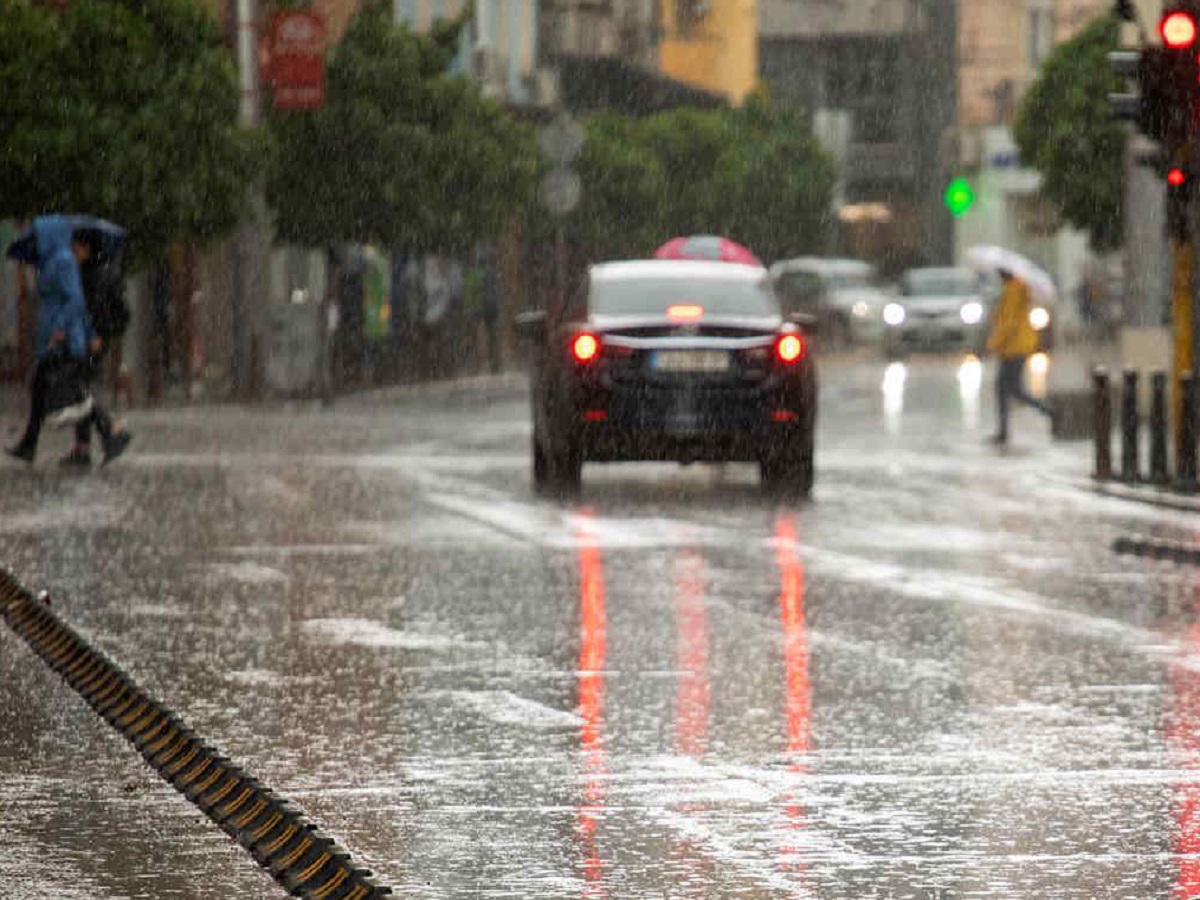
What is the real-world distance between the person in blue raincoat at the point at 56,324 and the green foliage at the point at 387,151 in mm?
18200

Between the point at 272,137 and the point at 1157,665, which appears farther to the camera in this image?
the point at 272,137

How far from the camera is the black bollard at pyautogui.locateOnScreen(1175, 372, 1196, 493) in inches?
836

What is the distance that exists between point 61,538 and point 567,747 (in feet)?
27.3

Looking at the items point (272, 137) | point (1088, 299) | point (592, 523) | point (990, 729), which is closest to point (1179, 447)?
point (592, 523)

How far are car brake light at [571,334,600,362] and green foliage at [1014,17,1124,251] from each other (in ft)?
68.6

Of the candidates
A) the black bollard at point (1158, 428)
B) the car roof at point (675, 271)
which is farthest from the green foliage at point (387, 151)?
the black bollard at point (1158, 428)

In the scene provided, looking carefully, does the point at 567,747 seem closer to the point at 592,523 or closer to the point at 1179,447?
the point at 592,523

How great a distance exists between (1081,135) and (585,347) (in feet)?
103

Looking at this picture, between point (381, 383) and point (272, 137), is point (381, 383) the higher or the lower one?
the lower one

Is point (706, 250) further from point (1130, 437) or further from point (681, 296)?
point (1130, 437)

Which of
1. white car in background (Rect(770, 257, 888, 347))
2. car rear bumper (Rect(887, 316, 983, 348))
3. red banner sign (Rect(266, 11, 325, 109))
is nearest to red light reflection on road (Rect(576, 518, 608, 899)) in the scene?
red banner sign (Rect(266, 11, 325, 109))

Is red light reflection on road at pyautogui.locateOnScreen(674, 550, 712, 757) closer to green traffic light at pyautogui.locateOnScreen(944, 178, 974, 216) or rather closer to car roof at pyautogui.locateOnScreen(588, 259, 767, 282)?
car roof at pyautogui.locateOnScreen(588, 259, 767, 282)

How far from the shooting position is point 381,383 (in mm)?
46250

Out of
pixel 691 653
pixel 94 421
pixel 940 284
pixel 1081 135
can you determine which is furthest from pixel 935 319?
pixel 691 653
